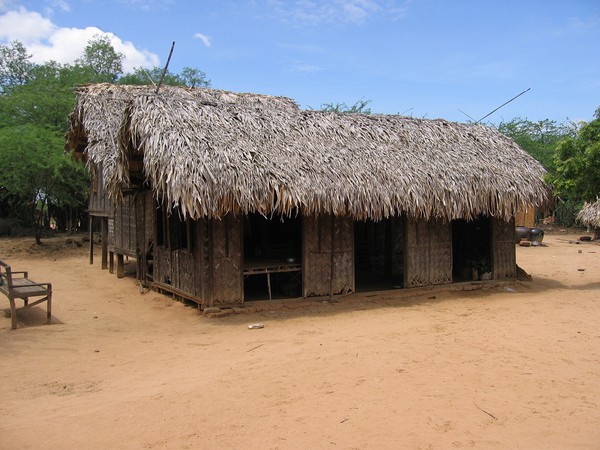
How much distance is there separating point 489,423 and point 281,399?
5.91 feet

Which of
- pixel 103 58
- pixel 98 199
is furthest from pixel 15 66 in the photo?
pixel 98 199

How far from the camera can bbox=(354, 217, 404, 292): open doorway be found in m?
11.4

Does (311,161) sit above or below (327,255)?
above

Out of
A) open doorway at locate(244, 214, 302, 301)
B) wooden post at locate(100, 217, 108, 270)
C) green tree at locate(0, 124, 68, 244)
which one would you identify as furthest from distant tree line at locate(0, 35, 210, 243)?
open doorway at locate(244, 214, 302, 301)

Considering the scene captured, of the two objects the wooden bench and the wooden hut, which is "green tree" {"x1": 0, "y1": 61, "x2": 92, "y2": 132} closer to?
the wooden hut

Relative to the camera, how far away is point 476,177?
32.7 feet

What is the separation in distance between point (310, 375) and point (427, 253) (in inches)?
218

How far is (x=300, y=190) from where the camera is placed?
27.0 feet

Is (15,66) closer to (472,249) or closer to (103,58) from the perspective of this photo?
(103,58)

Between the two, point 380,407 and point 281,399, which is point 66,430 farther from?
point 380,407

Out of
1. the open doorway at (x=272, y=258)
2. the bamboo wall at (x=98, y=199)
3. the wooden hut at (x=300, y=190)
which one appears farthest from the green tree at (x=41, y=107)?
the open doorway at (x=272, y=258)

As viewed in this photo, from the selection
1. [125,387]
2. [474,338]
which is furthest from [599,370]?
[125,387]

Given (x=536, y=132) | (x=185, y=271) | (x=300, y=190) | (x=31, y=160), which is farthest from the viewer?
(x=536, y=132)

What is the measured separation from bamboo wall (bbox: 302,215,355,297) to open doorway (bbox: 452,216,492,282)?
3.03 meters
